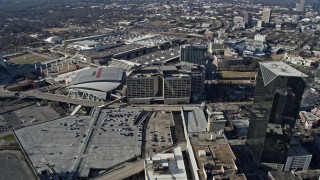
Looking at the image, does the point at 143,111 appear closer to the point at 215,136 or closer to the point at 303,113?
the point at 215,136

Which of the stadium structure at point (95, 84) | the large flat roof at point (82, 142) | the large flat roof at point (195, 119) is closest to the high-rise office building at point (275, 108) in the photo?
the large flat roof at point (195, 119)

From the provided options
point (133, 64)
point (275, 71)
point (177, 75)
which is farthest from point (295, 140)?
point (133, 64)

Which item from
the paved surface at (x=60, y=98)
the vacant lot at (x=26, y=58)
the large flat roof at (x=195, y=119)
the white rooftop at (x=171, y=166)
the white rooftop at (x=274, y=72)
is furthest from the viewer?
the vacant lot at (x=26, y=58)

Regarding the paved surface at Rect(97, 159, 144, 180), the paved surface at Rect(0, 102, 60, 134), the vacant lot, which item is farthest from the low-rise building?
the vacant lot

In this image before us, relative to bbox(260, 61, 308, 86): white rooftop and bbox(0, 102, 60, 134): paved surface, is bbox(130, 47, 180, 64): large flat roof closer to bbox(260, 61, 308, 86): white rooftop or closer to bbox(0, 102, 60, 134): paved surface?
bbox(0, 102, 60, 134): paved surface

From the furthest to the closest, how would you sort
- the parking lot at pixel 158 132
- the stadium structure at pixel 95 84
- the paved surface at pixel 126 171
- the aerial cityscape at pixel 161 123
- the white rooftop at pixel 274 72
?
the stadium structure at pixel 95 84 → the parking lot at pixel 158 132 → the aerial cityscape at pixel 161 123 → the paved surface at pixel 126 171 → the white rooftop at pixel 274 72

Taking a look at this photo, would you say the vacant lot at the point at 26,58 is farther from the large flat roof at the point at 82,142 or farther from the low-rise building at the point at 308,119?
the low-rise building at the point at 308,119
